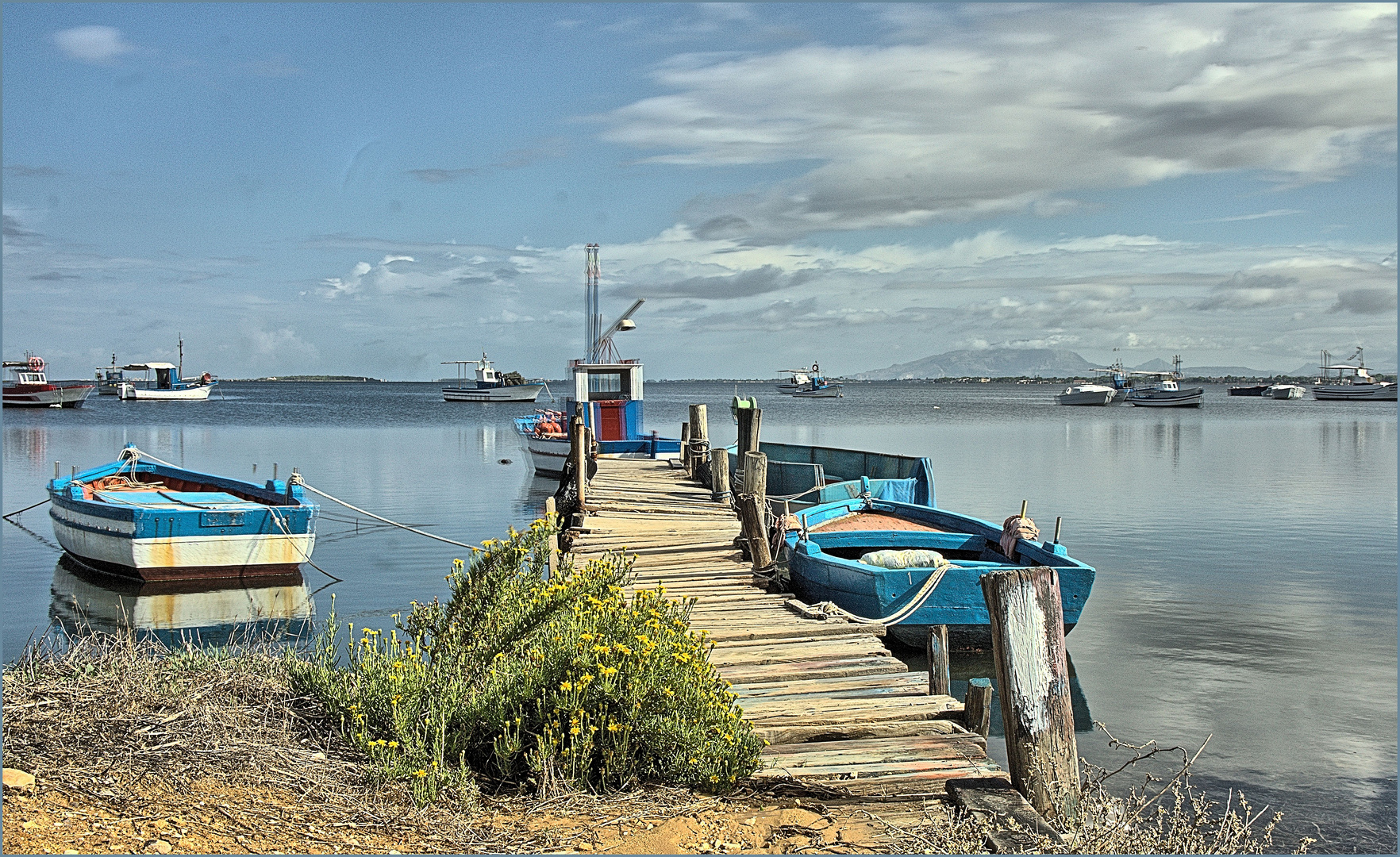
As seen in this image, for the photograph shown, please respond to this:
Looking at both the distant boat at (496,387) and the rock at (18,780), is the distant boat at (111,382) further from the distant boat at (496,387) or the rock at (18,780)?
the rock at (18,780)

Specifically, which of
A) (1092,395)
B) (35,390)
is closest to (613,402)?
(35,390)

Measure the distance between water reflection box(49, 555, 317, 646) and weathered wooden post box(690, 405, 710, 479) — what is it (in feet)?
26.9

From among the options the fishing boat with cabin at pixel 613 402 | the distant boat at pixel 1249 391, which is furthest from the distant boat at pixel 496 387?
the distant boat at pixel 1249 391

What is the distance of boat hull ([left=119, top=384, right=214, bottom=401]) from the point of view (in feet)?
320

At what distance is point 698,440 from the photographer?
21.8 meters

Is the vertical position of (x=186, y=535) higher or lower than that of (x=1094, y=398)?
lower

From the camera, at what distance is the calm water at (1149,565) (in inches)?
424

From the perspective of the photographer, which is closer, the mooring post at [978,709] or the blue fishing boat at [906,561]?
the mooring post at [978,709]

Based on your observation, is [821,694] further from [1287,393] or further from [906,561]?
[1287,393]

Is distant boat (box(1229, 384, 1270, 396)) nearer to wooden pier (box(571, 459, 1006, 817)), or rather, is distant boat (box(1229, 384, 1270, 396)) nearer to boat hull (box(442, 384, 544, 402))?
boat hull (box(442, 384, 544, 402))

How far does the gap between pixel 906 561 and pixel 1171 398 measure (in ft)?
318

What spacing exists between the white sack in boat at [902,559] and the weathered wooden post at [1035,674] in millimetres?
7223

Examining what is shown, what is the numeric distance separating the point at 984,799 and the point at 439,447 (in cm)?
4932

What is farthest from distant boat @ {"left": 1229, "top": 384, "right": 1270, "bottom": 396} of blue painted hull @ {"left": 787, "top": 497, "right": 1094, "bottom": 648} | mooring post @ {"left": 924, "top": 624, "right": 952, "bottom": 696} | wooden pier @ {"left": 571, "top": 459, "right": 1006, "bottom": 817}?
mooring post @ {"left": 924, "top": 624, "right": 952, "bottom": 696}
